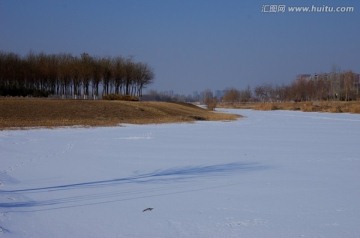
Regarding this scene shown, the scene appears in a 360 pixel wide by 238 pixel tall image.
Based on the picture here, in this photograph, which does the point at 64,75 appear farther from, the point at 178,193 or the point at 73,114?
the point at 178,193

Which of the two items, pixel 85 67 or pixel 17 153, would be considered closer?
pixel 17 153

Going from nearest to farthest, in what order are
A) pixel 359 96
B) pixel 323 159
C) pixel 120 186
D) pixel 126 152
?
pixel 120 186, pixel 323 159, pixel 126 152, pixel 359 96

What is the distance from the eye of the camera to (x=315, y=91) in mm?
109000

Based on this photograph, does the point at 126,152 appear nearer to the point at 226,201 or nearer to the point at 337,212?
the point at 226,201

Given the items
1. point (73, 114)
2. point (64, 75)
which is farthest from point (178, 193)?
point (64, 75)

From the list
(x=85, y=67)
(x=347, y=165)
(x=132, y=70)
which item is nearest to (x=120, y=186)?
(x=347, y=165)

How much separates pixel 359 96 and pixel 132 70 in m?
56.0

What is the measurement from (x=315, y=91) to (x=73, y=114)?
8774 cm

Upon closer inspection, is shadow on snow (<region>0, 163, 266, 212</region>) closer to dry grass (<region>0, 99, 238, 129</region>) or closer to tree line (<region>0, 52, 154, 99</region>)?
dry grass (<region>0, 99, 238, 129</region>)

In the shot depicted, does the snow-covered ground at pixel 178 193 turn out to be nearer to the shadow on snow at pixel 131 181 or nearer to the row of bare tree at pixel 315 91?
the shadow on snow at pixel 131 181

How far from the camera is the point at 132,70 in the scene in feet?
214

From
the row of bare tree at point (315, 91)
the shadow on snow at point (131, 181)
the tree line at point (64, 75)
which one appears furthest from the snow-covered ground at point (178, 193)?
the row of bare tree at point (315, 91)

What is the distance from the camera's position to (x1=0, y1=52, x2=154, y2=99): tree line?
54938 mm

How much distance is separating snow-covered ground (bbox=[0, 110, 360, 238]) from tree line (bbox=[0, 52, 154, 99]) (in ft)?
142
